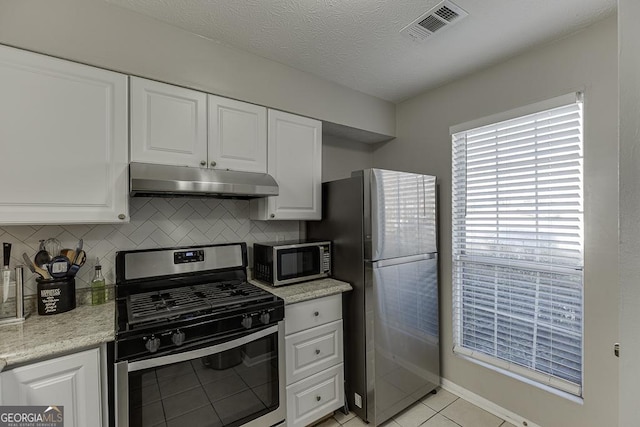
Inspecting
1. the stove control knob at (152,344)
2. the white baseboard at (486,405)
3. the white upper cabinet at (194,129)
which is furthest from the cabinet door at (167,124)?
the white baseboard at (486,405)

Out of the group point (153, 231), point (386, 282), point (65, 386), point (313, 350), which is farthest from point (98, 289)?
point (386, 282)

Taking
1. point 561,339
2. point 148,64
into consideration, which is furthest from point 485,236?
point 148,64

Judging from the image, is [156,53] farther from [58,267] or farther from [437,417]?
[437,417]

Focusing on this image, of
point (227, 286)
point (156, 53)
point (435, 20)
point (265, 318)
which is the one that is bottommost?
point (265, 318)

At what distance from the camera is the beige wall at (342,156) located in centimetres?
281

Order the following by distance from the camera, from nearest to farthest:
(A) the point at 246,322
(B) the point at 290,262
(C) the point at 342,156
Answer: (A) the point at 246,322
(B) the point at 290,262
(C) the point at 342,156

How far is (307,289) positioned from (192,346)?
0.77m

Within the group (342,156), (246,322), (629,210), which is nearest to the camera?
(629,210)

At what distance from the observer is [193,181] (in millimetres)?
1639

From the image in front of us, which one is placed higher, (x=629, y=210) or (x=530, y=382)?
(x=629, y=210)

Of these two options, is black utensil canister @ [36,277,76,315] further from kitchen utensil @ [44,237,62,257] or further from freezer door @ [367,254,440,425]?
freezer door @ [367,254,440,425]

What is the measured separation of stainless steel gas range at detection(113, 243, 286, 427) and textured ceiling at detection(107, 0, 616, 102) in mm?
1414

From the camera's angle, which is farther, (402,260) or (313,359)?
(402,260)

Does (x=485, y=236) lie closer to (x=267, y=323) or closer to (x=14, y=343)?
(x=267, y=323)
